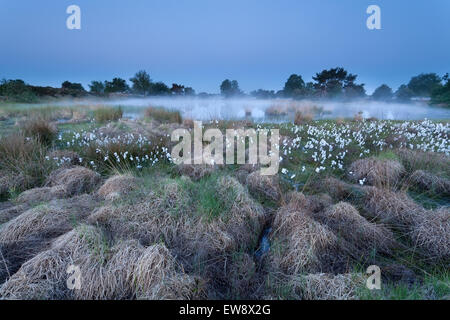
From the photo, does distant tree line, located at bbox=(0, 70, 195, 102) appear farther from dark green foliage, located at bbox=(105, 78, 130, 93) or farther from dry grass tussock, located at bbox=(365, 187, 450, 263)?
dry grass tussock, located at bbox=(365, 187, 450, 263)

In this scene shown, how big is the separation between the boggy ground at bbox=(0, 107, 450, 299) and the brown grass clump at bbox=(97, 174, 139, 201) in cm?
3

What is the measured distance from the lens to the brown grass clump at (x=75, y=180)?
421 cm

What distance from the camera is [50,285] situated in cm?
214

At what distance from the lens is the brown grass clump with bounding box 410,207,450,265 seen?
284 centimetres

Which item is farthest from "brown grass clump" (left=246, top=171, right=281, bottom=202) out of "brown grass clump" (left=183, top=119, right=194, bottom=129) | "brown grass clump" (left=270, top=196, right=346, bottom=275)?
"brown grass clump" (left=183, top=119, right=194, bottom=129)

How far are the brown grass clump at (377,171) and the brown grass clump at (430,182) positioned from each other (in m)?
0.30

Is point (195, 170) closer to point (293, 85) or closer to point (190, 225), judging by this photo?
point (190, 225)

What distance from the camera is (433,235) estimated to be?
9.74 ft

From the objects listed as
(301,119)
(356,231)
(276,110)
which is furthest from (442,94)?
(356,231)

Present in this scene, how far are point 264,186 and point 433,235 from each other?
2530mm
